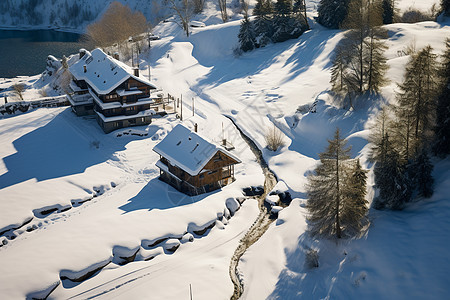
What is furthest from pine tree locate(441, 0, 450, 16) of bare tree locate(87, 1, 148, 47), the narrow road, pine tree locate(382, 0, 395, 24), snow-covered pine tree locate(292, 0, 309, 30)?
bare tree locate(87, 1, 148, 47)

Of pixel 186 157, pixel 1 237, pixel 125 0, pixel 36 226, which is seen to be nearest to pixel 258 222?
pixel 186 157

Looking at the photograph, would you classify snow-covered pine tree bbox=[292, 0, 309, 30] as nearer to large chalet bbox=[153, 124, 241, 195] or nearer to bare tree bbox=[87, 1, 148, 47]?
bare tree bbox=[87, 1, 148, 47]

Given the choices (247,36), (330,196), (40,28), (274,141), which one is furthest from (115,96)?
(40,28)

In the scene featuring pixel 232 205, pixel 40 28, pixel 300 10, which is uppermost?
pixel 300 10

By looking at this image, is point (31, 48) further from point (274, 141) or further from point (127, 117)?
point (274, 141)

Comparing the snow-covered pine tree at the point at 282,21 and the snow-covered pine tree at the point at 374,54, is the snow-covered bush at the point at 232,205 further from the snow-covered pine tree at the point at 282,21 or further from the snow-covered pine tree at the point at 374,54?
the snow-covered pine tree at the point at 282,21

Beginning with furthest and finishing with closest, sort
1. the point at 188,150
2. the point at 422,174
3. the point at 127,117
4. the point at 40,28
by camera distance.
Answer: the point at 40,28 → the point at 127,117 → the point at 188,150 → the point at 422,174
